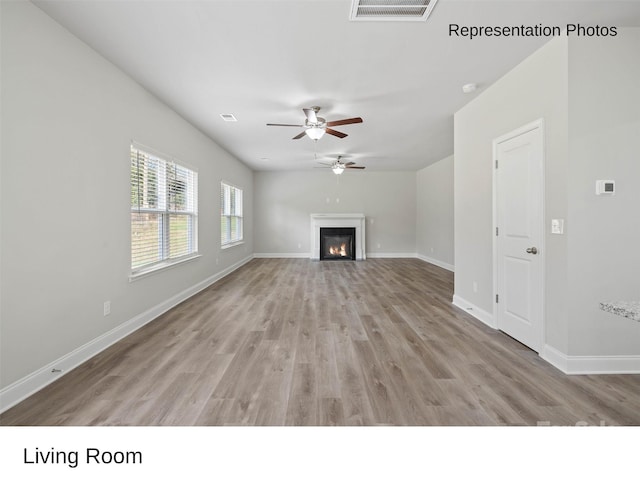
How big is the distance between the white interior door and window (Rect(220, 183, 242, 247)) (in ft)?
17.0

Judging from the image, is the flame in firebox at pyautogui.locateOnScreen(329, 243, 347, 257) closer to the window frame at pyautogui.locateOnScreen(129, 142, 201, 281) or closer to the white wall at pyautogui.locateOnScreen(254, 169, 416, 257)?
the white wall at pyautogui.locateOnScreen(254, 169, 416, 257)

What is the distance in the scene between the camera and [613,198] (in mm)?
2361

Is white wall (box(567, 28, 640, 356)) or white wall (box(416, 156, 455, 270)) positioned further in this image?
white wall (box(416, 156, 455, 270))

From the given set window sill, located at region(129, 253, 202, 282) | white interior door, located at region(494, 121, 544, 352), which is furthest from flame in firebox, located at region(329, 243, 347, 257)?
white interior door, located at region(494, 121, 544, 352)

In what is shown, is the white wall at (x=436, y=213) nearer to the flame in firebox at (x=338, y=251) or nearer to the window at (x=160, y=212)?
the flame in firebox at (x=338, y=251)

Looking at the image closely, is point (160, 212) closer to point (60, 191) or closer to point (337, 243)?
point (60, 191)

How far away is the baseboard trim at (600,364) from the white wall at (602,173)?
0.05 m

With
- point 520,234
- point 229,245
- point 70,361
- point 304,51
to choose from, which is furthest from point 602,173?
point 229,245

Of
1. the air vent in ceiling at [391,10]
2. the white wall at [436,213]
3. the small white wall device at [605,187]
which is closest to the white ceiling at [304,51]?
the air vent in ceiling at [391,10]

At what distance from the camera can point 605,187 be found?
2.35 m

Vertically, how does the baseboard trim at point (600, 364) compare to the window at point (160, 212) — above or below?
below

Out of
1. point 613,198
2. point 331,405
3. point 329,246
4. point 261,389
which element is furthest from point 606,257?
point 329,246

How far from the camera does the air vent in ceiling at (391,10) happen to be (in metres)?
2.13

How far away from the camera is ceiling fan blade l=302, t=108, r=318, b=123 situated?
377 centimetres
